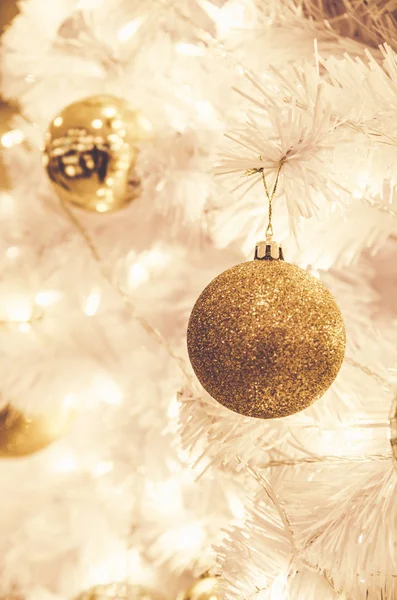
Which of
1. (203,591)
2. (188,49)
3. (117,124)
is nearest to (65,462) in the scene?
(203,591)

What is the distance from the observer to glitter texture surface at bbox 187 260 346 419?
14.5 inches

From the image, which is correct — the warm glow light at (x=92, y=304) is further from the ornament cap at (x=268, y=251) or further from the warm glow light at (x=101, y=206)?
the ornament cap at (x=268, y=251)

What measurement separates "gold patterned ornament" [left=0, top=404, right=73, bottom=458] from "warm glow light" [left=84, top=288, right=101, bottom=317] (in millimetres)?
149

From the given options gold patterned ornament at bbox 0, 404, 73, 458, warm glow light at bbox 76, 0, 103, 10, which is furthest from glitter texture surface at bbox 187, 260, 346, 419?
warm glow light at bbox 76, 0, 103, 10

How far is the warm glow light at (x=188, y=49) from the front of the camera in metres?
0.67

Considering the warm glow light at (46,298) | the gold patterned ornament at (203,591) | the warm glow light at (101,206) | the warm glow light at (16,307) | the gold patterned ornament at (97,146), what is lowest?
the gold patterned ornament at (203,591)

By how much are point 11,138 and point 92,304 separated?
1.04 feet

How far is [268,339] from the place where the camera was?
1.20ft

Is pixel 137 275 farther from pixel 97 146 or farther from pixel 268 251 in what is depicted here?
pixel 268 251

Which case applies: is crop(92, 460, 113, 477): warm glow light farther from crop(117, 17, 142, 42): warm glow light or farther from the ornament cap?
crop(117, 17, 142, 42): warm glow light

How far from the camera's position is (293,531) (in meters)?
0.44

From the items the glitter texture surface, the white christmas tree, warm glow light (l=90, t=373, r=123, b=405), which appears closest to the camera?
the glitter texture surface

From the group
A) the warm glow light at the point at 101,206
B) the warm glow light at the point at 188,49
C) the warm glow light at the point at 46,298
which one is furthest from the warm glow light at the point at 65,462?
the warm glow light at the point at 188,49

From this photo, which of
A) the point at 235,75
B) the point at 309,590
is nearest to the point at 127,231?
the point at 235,75
